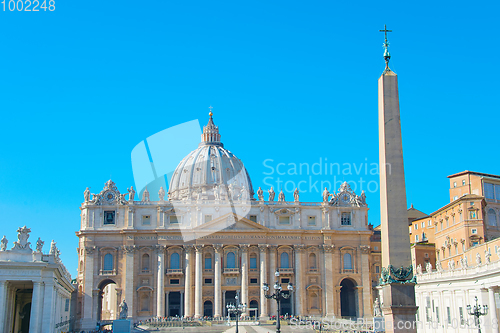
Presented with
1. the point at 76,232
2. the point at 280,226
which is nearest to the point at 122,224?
the point at 76,232

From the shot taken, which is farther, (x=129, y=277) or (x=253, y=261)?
(x=253, y=261)

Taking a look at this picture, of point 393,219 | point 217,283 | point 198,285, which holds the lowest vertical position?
point 393,219

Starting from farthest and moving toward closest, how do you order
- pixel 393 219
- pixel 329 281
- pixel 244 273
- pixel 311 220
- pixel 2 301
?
pixel 311 220 < pixel 329 281 < pixel 244 273 < pixel 2 301 < pixel 393 219

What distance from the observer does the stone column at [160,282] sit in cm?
8025

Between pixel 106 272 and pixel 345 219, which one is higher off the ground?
pixel 345 219

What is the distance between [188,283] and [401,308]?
61.2 metres

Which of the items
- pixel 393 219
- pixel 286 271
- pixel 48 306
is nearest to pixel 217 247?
pixel 286 271

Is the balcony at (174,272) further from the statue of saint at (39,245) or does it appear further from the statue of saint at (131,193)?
the statue of saint at (39,245)

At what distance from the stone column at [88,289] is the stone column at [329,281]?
3043 cm

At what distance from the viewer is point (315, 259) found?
85375 millimetres

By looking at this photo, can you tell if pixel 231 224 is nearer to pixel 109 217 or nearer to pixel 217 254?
pixel 217 254

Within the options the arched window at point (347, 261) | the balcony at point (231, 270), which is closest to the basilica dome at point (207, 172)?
the balcony at point (231, 270)

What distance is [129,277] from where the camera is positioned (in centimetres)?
8112

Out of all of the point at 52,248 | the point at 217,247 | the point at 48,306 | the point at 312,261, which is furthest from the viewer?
the point at 312,261
